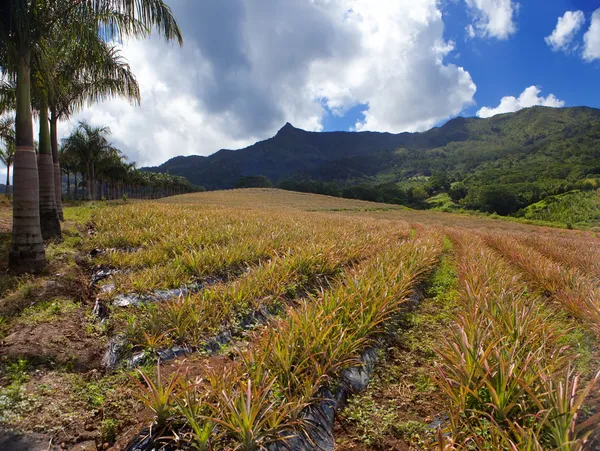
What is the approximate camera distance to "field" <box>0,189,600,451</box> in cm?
224

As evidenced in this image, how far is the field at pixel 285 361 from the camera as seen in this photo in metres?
2.24

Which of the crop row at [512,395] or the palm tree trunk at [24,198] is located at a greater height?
the palm tree trunk at [24,198]

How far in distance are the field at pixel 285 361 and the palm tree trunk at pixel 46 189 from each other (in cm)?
239

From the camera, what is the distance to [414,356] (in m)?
3.81

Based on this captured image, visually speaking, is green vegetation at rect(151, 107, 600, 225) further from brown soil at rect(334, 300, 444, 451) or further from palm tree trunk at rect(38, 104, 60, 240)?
palm tree trunk at rect(38, 104, 60, 240)

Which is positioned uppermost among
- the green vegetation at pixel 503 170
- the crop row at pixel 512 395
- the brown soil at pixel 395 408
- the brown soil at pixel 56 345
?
the green vegetation at pixel 503 170

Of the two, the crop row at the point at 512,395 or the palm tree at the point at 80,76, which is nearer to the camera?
the crop row at the point at 512,395

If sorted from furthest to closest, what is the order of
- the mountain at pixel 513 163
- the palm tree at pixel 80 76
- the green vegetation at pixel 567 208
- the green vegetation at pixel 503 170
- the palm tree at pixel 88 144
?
the mountain at pixel 513 163
the green vegetation at pixel 503 170
the green vegetation at pixel 567 208
the palm tree at pixel 88 144
the palm tree at pixel 80 76

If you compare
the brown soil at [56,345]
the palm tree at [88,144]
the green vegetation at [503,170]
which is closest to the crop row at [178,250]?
the brown soil at [56,345]

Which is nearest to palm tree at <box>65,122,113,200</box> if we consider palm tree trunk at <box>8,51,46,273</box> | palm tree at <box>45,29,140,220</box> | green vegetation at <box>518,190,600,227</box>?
palm tree at <box>45,29,140,220</box>

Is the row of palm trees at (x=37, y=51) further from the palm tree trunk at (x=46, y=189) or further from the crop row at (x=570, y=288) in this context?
the crop row at (x=570, y=288)

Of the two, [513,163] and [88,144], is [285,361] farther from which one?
[513,163]

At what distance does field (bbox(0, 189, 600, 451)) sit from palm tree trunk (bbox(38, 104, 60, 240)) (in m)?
2.39

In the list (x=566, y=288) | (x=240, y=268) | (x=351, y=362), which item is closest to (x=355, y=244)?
(x=240, y=268)
